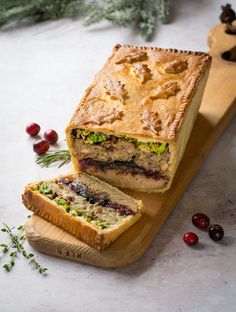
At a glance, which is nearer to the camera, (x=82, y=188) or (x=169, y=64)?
(x=82, y=188)

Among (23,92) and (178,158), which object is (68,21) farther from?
(178,158)

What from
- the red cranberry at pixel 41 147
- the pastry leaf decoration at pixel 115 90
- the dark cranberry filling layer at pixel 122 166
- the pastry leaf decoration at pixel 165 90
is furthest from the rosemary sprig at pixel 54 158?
the pastry leaf decoration at pixel 165 90

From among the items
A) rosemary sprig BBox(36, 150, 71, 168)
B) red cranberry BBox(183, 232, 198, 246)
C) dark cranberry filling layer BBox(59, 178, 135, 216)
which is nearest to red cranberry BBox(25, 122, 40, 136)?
rosemary sprig BBox(36, 150, 71, 168)

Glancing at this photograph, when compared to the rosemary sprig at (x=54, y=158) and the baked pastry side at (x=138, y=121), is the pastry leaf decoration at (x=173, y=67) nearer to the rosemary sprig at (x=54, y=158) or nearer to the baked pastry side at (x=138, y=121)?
the baked pastry side at (x=138, y=121)

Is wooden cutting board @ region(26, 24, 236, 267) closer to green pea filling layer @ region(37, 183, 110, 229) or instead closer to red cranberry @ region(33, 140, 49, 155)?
green pea filling layer @ region(37, 183, 110, 229)

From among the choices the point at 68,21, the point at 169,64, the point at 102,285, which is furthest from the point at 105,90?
the point at 68,21
